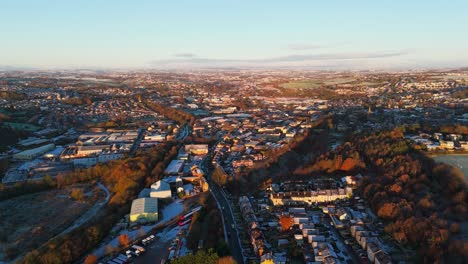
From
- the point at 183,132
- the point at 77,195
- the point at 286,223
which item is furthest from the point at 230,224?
the point at 183,132

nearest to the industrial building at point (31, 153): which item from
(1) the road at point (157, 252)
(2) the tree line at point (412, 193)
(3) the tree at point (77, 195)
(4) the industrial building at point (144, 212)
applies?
(3) the tree at point (77, 195)

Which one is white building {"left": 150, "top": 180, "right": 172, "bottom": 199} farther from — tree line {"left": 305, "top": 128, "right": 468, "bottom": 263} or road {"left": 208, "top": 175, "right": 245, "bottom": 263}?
tree line {"left": 305, "top": 128, "right": 468, "bottom": 263}

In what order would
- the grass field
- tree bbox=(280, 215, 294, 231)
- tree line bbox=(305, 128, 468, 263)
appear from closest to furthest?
tree line bbox=(305, 128, 468, 263) → the grass field → tree bbox=(280, 215, 294, 231)

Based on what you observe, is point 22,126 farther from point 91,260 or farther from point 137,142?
point 91,260

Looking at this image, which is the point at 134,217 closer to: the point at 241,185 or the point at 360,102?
the point at 241,185

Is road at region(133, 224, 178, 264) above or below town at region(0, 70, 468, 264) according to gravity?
below

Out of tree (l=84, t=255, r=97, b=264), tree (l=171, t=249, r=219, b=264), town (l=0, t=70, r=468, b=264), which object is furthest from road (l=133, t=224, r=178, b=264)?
tree (l=171, t=249, r=219, b=264)

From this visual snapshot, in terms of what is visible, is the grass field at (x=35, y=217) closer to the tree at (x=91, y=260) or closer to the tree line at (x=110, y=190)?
the tree line at (x=110, y=190)

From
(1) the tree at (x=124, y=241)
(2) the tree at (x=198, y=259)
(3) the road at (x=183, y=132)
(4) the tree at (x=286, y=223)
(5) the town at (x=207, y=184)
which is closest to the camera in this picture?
(2) the tree at (x=198, y=259)
